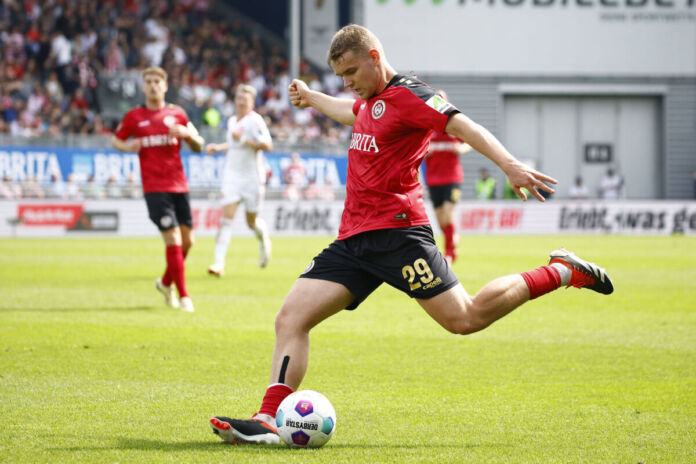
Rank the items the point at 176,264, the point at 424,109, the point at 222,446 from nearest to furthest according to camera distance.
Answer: the point at 222,446 < the point at 424,109 < the point at 176,264

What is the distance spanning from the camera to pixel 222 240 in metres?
13.9

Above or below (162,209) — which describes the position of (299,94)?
above

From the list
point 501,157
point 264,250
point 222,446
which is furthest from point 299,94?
point 264,250

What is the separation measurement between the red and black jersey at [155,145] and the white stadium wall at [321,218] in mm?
15802

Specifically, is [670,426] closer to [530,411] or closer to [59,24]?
[530,411]

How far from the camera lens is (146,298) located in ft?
37.4

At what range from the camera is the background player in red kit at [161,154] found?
10086mm

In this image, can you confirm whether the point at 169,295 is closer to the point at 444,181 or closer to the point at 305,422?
the point at 305,422

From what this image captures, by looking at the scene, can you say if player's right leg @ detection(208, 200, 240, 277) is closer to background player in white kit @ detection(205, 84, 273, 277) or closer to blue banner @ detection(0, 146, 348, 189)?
background player in white kit @ detection(205, 84, 273, 277)

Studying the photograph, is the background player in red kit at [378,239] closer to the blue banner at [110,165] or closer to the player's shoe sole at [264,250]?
the player's shoe sole at [264,250]

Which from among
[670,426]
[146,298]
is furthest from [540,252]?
[670,426]

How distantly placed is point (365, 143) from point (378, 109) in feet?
0.65

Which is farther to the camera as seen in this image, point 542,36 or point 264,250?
point 542,36

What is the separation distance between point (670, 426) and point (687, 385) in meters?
1.29
